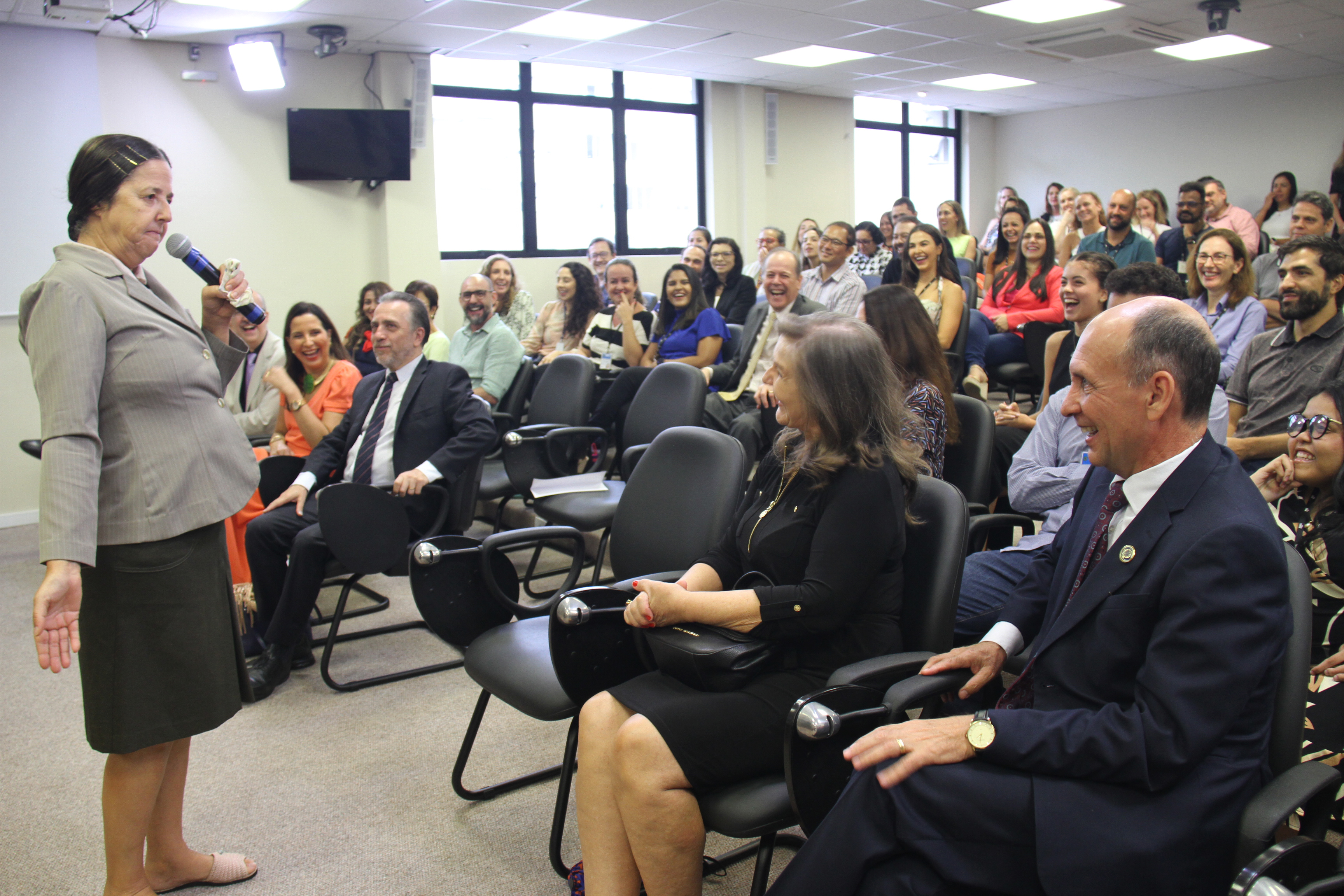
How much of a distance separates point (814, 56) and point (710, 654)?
305 inches

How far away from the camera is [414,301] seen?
3238 millimetres

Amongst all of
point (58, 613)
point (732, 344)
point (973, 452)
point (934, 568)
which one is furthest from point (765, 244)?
point (58, 613)

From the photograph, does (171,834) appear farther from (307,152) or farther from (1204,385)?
(307,152)

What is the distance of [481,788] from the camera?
2338 mm

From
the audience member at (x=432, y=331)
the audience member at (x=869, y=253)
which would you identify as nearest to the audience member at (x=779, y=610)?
the audience member at (x=432, y=331)

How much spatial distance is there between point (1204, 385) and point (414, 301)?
2.56m

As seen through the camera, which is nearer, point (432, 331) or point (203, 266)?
point (203, 266)

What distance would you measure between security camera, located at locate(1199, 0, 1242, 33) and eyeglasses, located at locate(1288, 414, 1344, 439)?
592 centimetres

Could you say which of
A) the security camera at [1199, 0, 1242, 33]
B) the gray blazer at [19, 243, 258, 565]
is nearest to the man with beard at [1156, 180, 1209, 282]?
the security camera at [1199, 0, 1242, 33]

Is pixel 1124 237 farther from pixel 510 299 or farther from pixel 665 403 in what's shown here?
pixel 510 299

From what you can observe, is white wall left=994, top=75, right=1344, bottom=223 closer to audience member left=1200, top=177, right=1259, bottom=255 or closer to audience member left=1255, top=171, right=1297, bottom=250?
audience member left=1255, top=171, right=1297, bottom=250

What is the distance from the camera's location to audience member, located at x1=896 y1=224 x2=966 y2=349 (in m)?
4.59

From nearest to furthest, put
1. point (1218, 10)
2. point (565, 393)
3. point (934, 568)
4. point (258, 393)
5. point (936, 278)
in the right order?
point (934, 568) → point (258, 393) → point (565, 393) → point (936, 278) → point (1218, 10)

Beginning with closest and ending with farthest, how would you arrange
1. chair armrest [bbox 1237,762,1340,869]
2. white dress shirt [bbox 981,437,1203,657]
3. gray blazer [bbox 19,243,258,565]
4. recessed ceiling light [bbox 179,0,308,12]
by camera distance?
1. chair armrest [bbox 1237,762,1340,869]
2. white dress shirt [bbox 981,437,1203,657]
3. gray blazer [bbox 19,243,258,565]
4. recessed ceiling light [bbox 179,0,308,12]
